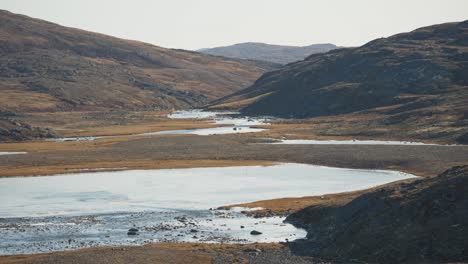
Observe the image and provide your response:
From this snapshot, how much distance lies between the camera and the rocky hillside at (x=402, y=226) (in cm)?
4962

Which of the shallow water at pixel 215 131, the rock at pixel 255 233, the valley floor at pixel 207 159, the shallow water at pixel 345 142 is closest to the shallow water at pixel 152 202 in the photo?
the rock at pixel 255 233

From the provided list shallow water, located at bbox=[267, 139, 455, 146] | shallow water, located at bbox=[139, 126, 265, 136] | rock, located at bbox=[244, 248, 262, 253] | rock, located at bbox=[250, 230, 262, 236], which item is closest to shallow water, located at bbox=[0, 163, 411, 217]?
rock, located at bbox=[250, 230, 262, 236]

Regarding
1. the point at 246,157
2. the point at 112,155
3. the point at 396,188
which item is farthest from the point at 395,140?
the point at 396,188

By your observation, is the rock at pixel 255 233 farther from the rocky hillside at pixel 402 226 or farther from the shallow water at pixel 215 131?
the shallow water at pixel 215 131

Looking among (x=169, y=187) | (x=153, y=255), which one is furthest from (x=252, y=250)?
(x=169, y=187)

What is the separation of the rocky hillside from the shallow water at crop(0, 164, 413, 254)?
458cm

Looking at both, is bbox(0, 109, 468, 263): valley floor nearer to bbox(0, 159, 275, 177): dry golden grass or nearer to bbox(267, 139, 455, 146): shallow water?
bbox(0, 159, 275, 177): dry golden grass

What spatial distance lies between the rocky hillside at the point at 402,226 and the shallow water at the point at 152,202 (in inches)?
181

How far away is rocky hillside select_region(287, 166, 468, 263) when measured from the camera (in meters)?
49.6

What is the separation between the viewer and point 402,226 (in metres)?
53.9

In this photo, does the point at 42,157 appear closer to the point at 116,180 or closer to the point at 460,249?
the point at 116,180

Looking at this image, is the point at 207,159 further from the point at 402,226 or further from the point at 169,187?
the point at 402,226

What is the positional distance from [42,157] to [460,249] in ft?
279

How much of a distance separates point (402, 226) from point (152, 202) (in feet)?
106
